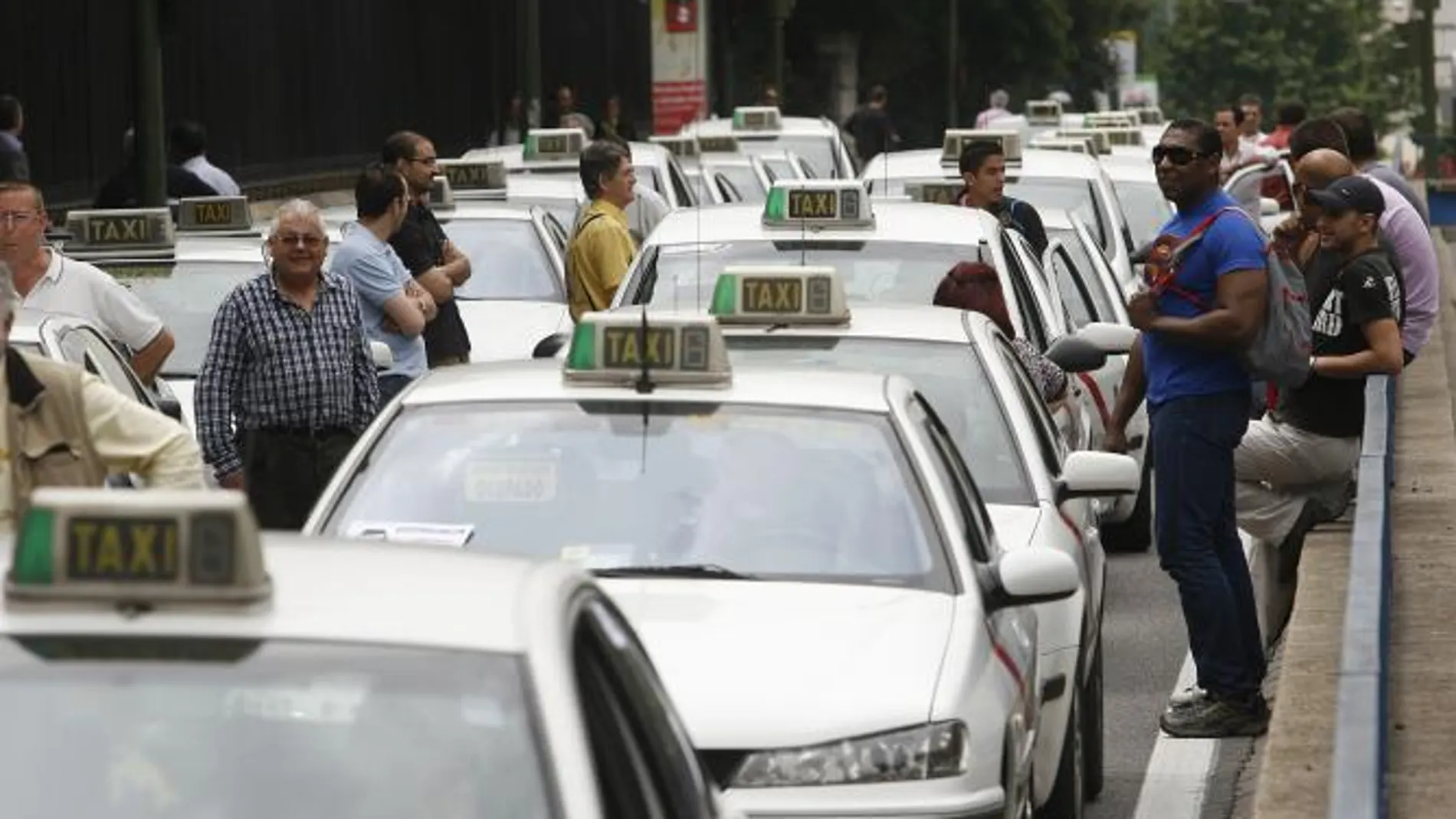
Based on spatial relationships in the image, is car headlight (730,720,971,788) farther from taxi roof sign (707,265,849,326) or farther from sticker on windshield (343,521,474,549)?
taxi roof sign (707,265,849,326)

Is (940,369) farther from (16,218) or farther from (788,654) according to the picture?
(788,654)

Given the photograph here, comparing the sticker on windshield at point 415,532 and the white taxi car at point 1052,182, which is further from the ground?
the sticker on windshield at point 415,532

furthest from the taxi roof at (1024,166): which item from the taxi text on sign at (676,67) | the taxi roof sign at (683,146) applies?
A: the taxi text on sign at (676,67)

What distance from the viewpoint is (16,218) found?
1241 cm

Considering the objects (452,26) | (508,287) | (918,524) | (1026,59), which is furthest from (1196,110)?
(918,524)

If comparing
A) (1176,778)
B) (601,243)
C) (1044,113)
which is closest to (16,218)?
(1176,778)

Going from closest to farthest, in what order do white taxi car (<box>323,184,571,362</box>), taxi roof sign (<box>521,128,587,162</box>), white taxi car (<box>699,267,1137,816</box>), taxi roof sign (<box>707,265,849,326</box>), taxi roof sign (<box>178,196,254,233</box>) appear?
white taxi car (<box>699,267,1137,816</box>) < taxi roof sign (<box>707,265,849,326</box>) < taxi roof sign (<box>178,196,254,233</box>) < white taxi car (<box>323,184,571,362</box>) < taxi roof sign (<box>521,128,587,162</box>)

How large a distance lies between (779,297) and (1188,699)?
175 cm

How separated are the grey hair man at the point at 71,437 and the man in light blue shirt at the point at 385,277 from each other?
6.57 meters

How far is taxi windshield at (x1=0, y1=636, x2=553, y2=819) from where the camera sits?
4.89 m

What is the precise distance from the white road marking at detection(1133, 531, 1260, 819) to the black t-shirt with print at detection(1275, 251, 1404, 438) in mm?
1473

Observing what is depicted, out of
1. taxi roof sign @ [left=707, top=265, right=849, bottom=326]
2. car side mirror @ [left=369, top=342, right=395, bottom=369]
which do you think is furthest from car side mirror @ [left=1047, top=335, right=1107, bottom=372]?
taxi roof sign @ [left=707, top=265, right=849, bottom=326]

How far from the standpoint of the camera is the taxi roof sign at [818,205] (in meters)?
14.8

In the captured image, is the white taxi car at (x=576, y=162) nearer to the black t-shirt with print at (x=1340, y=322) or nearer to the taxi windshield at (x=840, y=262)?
the taxi windshield at (x=840, y=262)
